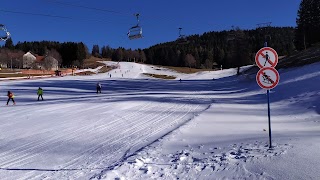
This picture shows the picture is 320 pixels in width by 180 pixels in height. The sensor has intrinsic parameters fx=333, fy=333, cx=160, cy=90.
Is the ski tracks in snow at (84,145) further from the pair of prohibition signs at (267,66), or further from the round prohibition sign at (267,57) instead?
the round prohibition sign at (267,57)

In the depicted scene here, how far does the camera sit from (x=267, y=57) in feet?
27.6

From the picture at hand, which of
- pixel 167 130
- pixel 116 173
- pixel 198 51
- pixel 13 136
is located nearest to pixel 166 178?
pixel 116 173

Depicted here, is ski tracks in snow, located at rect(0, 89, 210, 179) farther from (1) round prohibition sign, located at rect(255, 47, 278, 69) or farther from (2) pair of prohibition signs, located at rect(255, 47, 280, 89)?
(1) round prohibition sign, located at rect(255, 47, 278, 69)

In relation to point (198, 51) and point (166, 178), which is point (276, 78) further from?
point (198, 51)

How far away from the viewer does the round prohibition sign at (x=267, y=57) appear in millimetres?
8352

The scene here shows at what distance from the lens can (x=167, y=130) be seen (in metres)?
13.1

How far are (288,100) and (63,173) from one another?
58.2ft

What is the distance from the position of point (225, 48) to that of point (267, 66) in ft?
575

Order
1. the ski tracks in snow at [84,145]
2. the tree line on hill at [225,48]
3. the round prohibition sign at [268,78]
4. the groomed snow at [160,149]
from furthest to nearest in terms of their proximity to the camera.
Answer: the tree line on hill at [225,48] → the round prohibition sign at [268,78] → the ski tracks in snow at [84,145] → the groomed snow at [160,149]

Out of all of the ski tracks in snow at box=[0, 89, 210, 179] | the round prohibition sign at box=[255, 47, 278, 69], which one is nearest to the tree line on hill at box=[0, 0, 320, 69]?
the ski tracks in snow at box=[0, 89, 210, 179]

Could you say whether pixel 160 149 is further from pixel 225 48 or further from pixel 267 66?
pixel 225 48

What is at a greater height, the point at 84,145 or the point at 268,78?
the point at 268,78

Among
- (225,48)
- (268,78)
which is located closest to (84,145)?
(268,78)

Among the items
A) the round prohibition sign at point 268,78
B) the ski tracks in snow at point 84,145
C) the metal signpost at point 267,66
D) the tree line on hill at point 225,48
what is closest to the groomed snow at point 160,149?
the ski tracks in snow at point 84,145
